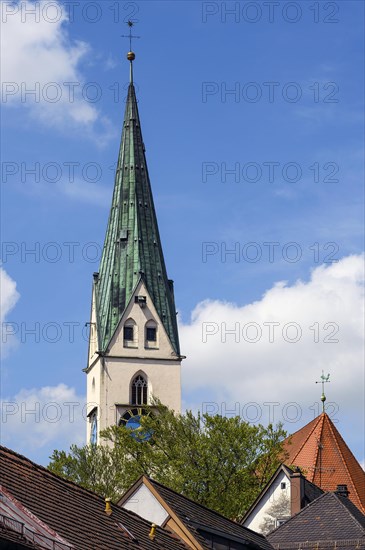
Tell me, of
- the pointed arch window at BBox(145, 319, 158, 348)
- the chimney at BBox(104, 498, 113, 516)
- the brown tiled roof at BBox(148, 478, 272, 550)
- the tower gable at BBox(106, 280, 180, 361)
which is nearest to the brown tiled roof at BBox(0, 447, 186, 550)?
the chimney at BBox(104, 498, 113, 516)

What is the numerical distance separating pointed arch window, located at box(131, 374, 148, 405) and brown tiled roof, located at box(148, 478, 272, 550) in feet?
210

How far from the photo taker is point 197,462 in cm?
5972

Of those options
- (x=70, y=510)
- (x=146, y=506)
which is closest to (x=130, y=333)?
(x=146, y=506)

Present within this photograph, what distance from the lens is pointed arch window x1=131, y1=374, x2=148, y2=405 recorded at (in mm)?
92188

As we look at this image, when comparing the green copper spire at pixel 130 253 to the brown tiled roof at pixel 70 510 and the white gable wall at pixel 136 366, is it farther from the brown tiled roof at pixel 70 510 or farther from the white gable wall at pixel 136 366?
the brown tiled roof at pixel 70 510

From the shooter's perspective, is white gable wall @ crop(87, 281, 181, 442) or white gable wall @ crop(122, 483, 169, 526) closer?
white gable wall @ crop(122, 483, 169, 526)

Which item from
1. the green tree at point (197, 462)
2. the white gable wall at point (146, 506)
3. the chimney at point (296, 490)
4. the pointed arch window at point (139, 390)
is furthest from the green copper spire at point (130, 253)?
the white gable wall at point (146, 506)

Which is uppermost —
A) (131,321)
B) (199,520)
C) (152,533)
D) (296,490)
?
(131,321)

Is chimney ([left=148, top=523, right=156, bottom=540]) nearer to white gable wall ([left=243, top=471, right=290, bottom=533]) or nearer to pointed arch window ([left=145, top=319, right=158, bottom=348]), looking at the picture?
white gable wall ([left=243, top=471, right=290, bottom=533])

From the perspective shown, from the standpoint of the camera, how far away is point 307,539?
3325cm

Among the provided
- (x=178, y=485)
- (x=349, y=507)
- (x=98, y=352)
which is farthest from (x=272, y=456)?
(x=98, y=352)

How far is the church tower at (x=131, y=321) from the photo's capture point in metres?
92.5

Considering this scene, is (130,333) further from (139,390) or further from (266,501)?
(266,501)

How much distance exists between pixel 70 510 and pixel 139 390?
74.1m
